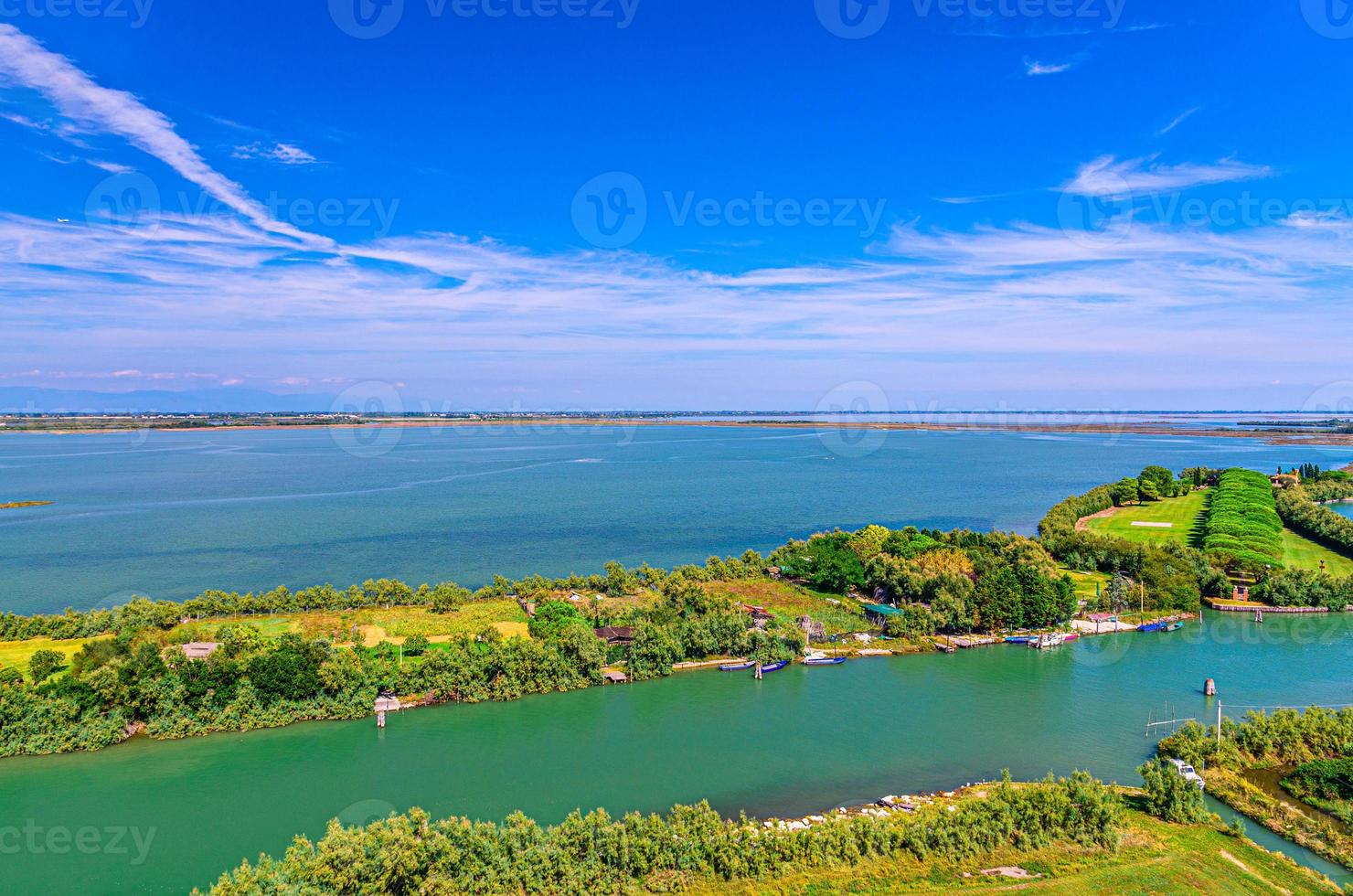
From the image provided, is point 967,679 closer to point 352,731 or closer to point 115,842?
point 352,731

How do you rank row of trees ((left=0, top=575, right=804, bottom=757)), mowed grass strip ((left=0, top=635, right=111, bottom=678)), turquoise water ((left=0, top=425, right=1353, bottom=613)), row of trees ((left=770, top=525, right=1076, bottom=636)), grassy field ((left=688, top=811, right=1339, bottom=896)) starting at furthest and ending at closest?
turquoise water ((left=0, top=425, right=1353, bottom=613)) < row of trees ((left=770, top=525, right=1076, bottom=636)) < mowed grass strip ((left=0, top=635, right=111, bottom=678)) < row of trees ((left=0, top=575, right=804, bottom=757)) < grassy field ((left=688, top=811, right=1339, bottom=896))

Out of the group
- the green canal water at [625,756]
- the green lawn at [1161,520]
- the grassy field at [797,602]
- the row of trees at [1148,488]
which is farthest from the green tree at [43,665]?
the row of trees at [1148,488]

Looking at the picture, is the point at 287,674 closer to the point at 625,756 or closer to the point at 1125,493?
the point at 625,756

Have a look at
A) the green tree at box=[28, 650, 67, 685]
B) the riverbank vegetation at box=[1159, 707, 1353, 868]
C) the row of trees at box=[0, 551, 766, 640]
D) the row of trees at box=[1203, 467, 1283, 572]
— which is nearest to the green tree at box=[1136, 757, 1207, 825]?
the riverbank vegetation at box=[1159, 707, 1353, 868]

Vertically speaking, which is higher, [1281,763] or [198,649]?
[198,649]

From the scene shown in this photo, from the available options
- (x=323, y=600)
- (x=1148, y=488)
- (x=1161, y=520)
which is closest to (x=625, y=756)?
(x=323, y=600)

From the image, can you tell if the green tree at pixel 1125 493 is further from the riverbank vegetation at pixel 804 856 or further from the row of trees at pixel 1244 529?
the riverbank vegetation at pixel 804 856

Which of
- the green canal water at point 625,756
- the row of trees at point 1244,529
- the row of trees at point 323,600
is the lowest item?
the green canal water at point 625,756

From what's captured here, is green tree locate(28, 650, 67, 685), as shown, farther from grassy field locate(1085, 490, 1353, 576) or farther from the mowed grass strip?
grassy field locate(1085, 490, 1353, 576)
